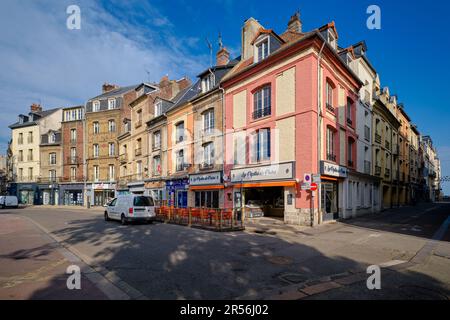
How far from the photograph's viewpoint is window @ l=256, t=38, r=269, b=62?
16.6 meters

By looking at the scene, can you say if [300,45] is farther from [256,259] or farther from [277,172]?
[256,259]

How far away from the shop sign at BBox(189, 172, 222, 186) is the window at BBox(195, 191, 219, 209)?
0.79m

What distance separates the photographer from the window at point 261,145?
15.9m

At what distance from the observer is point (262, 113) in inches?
644

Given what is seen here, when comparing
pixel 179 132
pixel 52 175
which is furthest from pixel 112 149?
pixel 179 132

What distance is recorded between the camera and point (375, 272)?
5.79 metres

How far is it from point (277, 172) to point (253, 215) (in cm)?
368

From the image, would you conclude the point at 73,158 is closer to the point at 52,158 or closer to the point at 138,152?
the point at 52,158

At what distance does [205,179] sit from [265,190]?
4524 millimetres

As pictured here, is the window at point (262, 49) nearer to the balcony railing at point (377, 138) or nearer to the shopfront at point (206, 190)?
the shopfront at point (206, 190)

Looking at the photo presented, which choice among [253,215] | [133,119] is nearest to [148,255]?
[253,215]

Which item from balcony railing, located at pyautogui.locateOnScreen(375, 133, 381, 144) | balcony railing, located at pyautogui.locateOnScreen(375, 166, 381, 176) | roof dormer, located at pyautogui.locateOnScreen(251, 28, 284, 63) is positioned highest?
roof dormer, located at pyautogui.locateOnScreen(251, 28, 284, 63)

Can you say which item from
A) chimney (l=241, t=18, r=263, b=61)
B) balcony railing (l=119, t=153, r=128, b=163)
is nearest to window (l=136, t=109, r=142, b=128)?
balcony railing (l=119, t=153, r=128, b=163)

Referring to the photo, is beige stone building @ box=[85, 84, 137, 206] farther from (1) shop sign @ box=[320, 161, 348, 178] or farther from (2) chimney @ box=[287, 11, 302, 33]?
(1) shop sign @ box=[320, 161, 348, 178]
